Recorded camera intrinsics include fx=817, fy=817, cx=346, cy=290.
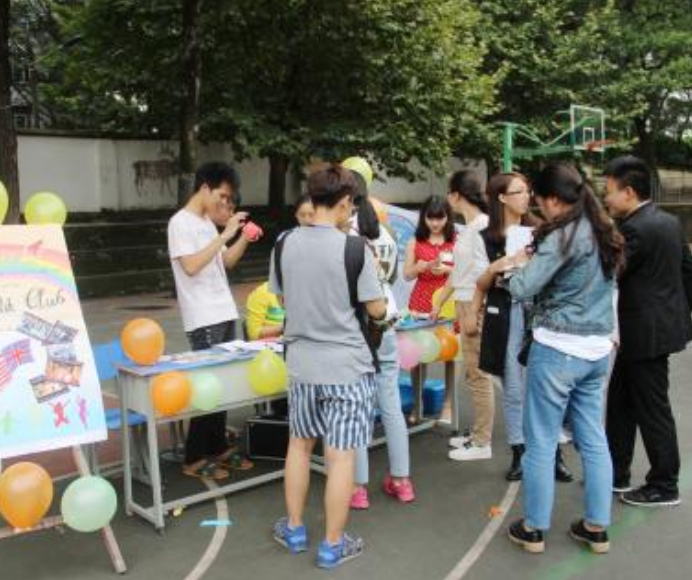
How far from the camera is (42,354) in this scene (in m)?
3.63

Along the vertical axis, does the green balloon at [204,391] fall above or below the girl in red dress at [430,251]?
below

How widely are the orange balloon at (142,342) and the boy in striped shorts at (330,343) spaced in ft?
2.68

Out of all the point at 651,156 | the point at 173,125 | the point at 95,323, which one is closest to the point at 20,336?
the point at 95,323

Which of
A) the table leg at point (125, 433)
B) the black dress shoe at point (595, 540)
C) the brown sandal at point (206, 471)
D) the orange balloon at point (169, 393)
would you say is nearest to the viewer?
the black dress shoe at point (595, 540)

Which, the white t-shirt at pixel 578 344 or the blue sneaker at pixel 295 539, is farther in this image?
→ the blue sneaker at pixel 295 539

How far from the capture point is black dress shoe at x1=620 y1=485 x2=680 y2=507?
4.23 m

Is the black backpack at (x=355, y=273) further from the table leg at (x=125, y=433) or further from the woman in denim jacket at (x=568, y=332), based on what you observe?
the table leg at (x=125, y=433)

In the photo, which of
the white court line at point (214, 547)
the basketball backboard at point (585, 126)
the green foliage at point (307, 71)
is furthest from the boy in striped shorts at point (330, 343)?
the basketball backboard at point (585, 126)

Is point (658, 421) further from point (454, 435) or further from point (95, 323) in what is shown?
point (95, 323)

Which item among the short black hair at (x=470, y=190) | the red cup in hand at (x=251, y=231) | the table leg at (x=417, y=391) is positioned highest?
the short black hair at (x=470, y=190)

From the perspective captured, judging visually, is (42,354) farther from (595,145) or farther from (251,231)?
(595,145)

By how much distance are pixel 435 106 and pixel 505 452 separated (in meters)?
11.1

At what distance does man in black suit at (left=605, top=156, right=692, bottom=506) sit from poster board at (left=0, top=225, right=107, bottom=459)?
8.53 feet

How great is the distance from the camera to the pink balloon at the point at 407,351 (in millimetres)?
4879
